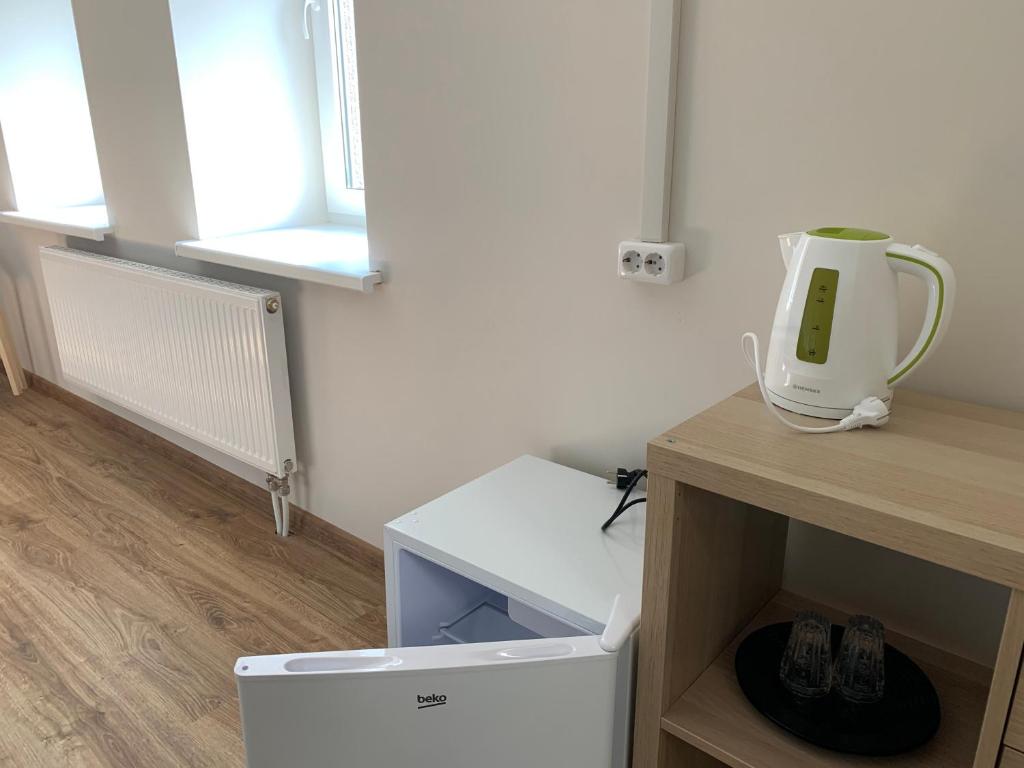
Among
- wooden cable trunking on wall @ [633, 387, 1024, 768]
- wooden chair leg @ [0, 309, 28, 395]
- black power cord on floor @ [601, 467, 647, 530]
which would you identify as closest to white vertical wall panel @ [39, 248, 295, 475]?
wooden chair leg @ [0, 309, 28, 395]

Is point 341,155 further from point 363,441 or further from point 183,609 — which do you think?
point 183,609

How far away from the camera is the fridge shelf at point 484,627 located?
4.75ft

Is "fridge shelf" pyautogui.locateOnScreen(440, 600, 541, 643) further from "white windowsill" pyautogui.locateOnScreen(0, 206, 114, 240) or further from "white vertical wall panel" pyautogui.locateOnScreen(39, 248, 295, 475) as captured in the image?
"white windowsill" pyautogui.locateOnScreen(0, 206, 114, 240)

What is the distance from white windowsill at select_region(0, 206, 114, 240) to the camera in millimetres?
2605

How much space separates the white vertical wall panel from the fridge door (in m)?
1.30

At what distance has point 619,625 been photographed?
100cm

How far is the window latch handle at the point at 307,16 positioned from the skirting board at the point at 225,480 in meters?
1.34

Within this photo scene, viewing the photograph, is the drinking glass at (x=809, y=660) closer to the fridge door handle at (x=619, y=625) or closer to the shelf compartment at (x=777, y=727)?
the shelf compartment at (x=777, y=727)

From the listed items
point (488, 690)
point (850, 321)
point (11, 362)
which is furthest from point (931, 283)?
point (11, 362)

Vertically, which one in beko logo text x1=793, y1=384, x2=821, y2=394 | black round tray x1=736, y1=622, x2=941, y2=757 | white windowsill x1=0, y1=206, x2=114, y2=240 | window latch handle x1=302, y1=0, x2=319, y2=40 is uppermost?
A: window latch handle x1=302, y1=0, x2=319, y2=40

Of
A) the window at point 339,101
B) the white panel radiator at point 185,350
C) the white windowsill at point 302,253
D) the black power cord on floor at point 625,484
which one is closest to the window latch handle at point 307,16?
the window at point 339,101

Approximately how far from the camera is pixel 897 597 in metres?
1.18

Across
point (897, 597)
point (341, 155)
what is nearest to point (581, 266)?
point (897, 597)

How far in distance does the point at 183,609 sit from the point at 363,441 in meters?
0.60
